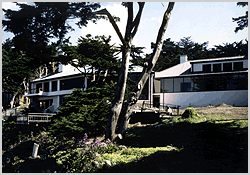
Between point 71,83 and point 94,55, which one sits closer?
point 94,55

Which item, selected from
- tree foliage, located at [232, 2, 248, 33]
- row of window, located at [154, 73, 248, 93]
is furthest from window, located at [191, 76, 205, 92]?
tree foliage, located at [232, 2, 248, 33]

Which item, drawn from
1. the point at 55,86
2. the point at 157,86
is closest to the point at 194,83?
the point at 157,86

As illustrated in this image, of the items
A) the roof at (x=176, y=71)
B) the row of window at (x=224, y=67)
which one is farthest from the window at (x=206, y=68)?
the roof at (x=176, y=71)

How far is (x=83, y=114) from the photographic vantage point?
1246 centimetres

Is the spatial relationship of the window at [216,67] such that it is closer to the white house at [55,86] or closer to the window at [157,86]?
the window at [157,86]

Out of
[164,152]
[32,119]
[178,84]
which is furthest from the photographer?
[178,84]

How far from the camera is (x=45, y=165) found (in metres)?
10.7

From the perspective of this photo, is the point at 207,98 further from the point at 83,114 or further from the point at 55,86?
the point at 55,86

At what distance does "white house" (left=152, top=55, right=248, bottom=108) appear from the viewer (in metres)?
19.4

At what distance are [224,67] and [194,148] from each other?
51.4 ft

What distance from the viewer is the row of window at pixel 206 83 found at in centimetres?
2008

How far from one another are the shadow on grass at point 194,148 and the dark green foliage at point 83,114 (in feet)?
6.60

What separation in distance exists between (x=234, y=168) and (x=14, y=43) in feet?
41.7

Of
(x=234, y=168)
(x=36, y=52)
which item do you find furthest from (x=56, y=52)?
(x=234, y=168)
